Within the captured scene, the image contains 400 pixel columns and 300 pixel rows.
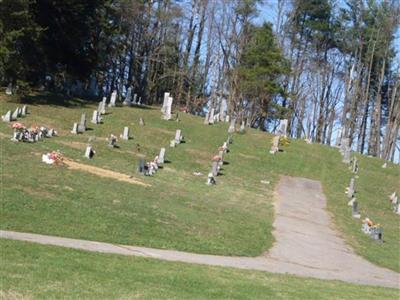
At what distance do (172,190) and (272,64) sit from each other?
36372mm

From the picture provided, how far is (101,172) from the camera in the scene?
62.5 feet

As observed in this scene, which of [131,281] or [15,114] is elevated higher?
[15,114]

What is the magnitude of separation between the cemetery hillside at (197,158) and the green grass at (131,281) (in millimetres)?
44

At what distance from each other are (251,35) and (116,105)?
2331cm

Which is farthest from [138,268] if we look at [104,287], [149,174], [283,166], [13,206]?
[283,166]

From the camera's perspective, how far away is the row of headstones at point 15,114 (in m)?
25.9

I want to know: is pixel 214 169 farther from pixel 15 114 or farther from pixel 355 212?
pixel 15 114

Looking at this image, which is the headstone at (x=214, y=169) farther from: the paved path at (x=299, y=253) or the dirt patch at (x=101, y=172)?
the dirt patch at (x=101, y=172)

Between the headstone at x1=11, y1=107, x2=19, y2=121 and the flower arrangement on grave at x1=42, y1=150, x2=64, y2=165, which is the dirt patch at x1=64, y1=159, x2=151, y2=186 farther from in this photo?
the headstone at x1=11, y1=107, x2=19, y2=121

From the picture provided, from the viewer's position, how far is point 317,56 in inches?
2429

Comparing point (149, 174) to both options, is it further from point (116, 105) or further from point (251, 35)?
point (251, 35)

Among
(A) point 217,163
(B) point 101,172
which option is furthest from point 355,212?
(B) point 101,172

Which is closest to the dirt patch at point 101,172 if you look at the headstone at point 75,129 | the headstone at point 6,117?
the headstone at point 75,129

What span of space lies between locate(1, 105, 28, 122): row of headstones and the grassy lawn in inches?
18.8
